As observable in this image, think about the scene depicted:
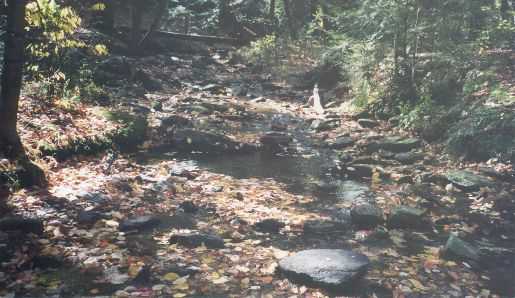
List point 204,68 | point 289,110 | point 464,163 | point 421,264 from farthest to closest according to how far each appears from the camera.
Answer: point 204,68 → point 289,110 → point 464,163 → point 421,264

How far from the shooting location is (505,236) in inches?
233

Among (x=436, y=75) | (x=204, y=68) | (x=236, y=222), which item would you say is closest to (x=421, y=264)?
(x=236, y=222)

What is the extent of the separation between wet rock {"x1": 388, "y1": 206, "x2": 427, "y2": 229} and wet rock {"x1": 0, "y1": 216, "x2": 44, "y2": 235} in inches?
182

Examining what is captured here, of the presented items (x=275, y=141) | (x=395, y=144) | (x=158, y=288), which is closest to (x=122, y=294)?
(x=158, y=288)

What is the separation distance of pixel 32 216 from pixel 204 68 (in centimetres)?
1640

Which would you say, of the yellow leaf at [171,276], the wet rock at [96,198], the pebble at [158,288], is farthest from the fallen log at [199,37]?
the pebble at [158,288]

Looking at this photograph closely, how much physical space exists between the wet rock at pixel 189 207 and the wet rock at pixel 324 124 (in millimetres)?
6760

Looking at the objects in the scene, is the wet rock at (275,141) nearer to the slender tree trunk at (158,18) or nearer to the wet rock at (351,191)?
the wet rock at (351,191)

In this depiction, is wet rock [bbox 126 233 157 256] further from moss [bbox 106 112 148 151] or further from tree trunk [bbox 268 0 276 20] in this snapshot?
tree trunk [bbox 268 0 276 20]

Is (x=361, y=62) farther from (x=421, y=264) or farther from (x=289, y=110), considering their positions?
(x=421, y=264)

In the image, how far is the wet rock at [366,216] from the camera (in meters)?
6.18

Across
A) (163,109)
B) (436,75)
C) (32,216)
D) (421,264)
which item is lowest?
(421,264)

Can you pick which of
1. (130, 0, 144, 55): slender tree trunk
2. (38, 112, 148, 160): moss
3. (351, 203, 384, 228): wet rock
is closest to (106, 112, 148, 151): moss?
(38, 112, 148, 160): moss

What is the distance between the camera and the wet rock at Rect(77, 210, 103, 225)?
18.5 feet
